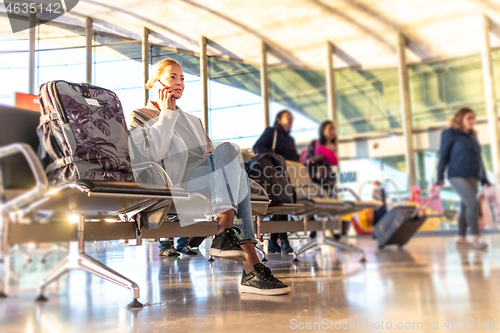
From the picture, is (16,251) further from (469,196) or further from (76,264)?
(469,196)

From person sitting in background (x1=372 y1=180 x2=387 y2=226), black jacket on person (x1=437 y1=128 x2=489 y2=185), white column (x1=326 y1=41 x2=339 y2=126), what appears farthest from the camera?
white column (x1=326 y1=41 x2=339 y2=126)

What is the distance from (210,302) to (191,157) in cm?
56

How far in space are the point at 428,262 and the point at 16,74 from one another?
340cm

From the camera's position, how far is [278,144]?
227 cm

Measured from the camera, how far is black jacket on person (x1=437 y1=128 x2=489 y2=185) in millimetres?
4590

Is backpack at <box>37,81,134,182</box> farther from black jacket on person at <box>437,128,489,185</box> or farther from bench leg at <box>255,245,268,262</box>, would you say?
black jacket on person at <box>437,128,489,185</box>

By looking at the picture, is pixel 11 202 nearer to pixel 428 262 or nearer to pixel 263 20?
pixel 263 20

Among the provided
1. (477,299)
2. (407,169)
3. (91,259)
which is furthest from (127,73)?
(407,169)

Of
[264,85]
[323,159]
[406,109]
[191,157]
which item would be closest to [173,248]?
[191,157]

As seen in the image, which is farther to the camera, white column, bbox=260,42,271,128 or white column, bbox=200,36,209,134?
white column, bbox=260,42,271,128

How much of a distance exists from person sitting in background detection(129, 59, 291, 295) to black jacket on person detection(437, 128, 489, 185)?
3887 mm

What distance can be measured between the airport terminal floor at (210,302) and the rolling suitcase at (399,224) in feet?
9.89

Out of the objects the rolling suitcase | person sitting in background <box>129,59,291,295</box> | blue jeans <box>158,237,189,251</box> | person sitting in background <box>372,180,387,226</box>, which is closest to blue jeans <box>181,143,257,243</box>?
person sitting in background <box>129,59,291,295</box>

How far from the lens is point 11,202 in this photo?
2.33 feet
